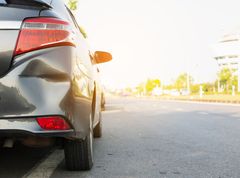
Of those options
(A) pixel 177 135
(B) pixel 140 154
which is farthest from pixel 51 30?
(A) pixel 177 135

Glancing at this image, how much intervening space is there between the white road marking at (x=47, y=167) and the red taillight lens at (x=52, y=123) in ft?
2.50

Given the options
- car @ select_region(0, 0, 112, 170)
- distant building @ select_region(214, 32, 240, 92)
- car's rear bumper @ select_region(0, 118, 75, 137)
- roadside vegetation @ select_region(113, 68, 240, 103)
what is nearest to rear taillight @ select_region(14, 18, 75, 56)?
car @ select_region(0, 0, 112, 170)

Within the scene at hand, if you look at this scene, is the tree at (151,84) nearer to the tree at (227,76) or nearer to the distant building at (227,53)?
the distant building at (227,53)

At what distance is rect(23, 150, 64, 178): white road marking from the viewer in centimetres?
350

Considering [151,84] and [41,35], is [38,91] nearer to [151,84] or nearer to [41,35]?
[41,35]

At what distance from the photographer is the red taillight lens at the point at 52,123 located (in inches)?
112

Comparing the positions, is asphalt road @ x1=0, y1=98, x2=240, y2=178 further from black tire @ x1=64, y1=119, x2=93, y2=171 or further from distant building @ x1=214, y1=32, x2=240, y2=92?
distant building @ x1=214, y1=32, x2=240, y2=92

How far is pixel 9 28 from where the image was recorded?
9.35 ft

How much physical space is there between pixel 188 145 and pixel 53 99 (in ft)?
10.7

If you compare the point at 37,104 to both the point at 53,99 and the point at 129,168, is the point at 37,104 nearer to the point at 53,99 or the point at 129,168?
the point at 53,99

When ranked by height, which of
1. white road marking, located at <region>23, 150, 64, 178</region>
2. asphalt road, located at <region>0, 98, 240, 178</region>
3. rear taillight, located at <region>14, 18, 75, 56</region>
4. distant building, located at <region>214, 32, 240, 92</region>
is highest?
distant building, located at <region>214, 32, 240, 92</region>

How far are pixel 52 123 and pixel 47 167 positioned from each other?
3.69 ft

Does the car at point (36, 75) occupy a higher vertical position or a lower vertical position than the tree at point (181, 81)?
lower

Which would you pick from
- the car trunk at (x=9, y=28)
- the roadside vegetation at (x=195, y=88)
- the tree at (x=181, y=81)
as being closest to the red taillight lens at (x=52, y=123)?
the car trunk at (x=9, y=28)
